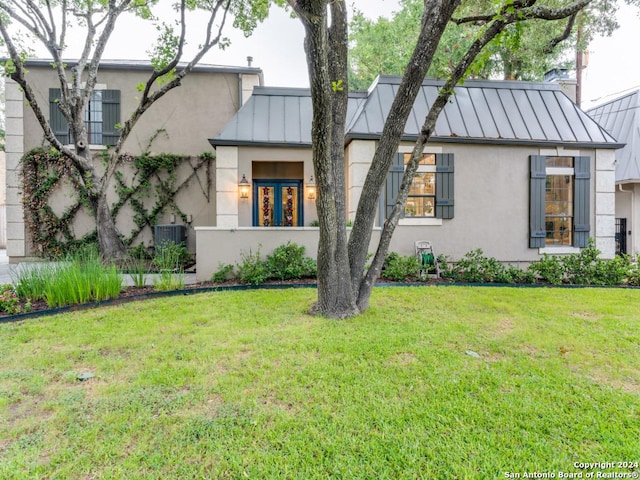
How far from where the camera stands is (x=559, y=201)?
310 inches

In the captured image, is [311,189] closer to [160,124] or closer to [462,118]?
[462,118]

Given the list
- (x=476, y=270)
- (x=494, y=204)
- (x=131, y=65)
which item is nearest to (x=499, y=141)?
(x=494, y=204)

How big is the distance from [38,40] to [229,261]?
665 centimetres

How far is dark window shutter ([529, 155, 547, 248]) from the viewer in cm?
747

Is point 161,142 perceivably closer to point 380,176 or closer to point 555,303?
point 380,176

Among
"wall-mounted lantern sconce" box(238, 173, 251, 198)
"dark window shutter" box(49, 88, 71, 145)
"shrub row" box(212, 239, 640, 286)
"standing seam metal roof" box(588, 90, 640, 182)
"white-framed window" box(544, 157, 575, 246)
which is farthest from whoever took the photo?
"standing seam metal roof" box(588, 90, 640, 182)

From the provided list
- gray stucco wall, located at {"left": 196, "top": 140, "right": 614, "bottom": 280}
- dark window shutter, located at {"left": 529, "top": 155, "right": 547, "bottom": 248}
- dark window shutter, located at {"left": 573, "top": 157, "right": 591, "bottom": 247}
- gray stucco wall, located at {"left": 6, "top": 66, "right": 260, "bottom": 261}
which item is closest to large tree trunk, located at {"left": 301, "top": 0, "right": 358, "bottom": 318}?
gray stucco wall, located at {"left": 196, "top": 140, "right": 614, "bottom": 280}

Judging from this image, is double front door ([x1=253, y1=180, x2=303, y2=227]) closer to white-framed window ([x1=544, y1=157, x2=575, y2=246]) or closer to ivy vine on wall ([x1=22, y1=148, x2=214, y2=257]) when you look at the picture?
ivy vine on wall ([x1=22, y1=148, x2=214, y2=257])

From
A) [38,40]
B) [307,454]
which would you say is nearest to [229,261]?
[307,454]

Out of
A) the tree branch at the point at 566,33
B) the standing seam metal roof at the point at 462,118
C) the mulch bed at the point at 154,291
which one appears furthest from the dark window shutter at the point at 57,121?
the tree branch at the point at 566,33

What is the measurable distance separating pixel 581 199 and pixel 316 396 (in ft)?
27.5

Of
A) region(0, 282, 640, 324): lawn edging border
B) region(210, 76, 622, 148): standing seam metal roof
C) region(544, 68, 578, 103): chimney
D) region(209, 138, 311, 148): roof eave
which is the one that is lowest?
region(0, 282, 640, 324): lawn edging border

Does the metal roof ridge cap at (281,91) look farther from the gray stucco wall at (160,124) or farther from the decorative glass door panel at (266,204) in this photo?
the decorative glass door panel at (266,204)

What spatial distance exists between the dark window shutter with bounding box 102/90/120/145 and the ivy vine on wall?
799 mm
